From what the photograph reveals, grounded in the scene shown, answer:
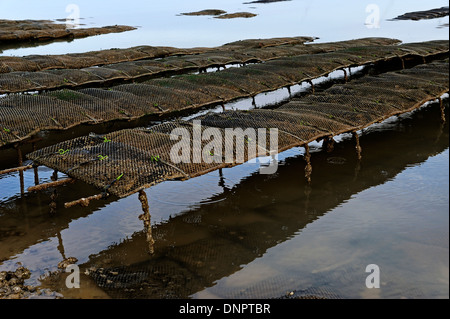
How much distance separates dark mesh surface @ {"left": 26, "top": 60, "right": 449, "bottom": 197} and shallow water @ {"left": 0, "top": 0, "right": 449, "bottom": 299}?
154 cm

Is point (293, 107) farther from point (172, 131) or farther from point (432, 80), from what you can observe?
point (432, 80)

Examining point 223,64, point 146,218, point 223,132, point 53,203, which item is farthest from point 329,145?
point 223,64

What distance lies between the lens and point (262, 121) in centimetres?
1370

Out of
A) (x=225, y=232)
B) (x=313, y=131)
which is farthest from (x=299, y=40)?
(x=225, y=232)

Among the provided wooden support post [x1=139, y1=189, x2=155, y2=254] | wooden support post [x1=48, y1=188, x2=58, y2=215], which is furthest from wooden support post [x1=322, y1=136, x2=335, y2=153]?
wooden support post [x1=48, y1=188, x2=58, y2=215]

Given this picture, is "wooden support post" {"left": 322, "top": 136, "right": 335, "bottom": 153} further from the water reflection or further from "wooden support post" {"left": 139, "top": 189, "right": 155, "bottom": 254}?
"wooden support post" {"left": 139, "top": 189, "right": 155, "bottom": 254}

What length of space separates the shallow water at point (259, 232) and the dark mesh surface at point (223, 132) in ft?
5.04

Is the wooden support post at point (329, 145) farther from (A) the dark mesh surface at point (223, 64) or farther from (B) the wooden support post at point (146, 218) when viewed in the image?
(B) the wooden support post at point (146, 218)

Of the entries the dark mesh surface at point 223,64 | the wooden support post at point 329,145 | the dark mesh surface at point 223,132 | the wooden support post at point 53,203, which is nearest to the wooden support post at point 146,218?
the dark mesh surface at point 223,132

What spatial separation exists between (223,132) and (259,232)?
9.18ft

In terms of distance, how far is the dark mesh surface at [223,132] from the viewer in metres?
10.1

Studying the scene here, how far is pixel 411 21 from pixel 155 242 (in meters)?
62.2

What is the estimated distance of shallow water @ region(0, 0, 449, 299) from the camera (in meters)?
9.12

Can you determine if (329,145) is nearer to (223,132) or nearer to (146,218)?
(223,132)
